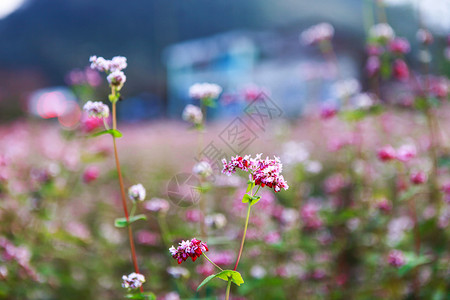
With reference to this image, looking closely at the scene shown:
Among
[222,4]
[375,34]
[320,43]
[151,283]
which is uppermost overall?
[222,4]

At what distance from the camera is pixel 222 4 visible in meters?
59.9

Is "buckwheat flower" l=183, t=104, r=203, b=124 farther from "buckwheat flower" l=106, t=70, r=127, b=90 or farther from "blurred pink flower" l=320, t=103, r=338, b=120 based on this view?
"blurred pink flower" l=320, t=103, r=338, b=120

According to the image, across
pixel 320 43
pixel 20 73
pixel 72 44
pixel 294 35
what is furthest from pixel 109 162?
pixel 72 44

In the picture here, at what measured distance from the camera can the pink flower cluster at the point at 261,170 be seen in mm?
1303

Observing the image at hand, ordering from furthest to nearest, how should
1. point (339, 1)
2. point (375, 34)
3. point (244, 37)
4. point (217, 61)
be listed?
point (339, 1) → point (217, 61) → point (244, 37) → point (375, 34)

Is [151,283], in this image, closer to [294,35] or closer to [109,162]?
[109,162]

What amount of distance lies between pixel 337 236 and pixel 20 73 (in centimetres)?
2725

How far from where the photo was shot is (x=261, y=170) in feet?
4.34

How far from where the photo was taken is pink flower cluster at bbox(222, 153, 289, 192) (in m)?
1.30

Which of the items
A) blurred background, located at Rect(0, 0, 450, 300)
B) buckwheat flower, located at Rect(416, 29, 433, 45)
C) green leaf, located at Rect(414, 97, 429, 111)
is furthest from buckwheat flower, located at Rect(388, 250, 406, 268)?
buckwheat flower, located at Rect(416, 29, 433, 45)

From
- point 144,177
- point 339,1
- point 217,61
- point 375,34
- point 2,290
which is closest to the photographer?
point 2,290

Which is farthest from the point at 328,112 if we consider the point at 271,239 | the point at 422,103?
the point at 271,239

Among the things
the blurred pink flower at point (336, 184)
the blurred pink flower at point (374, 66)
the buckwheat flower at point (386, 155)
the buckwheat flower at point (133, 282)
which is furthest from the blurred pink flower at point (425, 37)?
the buckwheat flower at point (133, 282)

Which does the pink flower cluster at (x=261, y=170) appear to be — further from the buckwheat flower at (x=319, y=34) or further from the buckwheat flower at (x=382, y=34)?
the buckwheat flower at (x=319, y=34)
